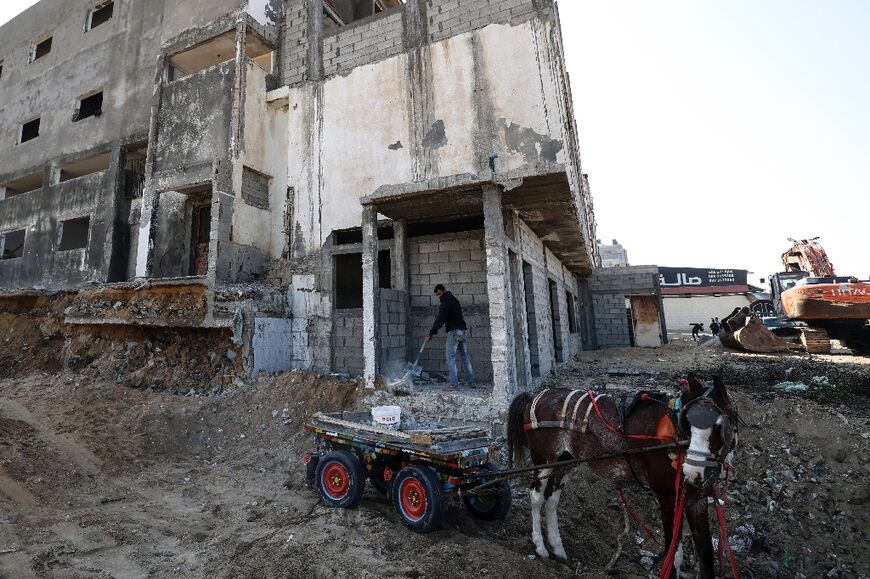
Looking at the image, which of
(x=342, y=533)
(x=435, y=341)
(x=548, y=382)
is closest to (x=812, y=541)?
(x=342, y=533)

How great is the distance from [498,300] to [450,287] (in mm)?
2478

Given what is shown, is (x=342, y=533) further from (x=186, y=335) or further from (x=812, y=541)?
(x=186, y=335)

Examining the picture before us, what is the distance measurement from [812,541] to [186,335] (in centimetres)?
1198

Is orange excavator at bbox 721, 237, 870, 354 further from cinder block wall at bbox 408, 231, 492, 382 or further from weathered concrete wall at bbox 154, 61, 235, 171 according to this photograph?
weathered concrete wall at bbox 154, 61, 235, 171

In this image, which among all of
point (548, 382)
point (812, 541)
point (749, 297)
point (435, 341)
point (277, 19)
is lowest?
point (812, 541)

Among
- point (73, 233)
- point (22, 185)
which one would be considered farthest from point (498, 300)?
point (22, 185)

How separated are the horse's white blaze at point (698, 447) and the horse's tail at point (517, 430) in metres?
1.45

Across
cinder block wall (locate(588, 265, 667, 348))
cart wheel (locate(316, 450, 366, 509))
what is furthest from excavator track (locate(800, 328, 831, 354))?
cart wheel (locate(316, 450, 366, 509))

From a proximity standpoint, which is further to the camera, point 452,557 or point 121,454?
point 121,454

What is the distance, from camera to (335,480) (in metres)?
4.61

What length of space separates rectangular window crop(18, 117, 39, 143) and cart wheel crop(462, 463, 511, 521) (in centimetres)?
2351

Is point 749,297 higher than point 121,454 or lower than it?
higher

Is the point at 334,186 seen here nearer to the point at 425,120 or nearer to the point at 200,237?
the point at 425,120

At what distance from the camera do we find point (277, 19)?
13055 millimetres
